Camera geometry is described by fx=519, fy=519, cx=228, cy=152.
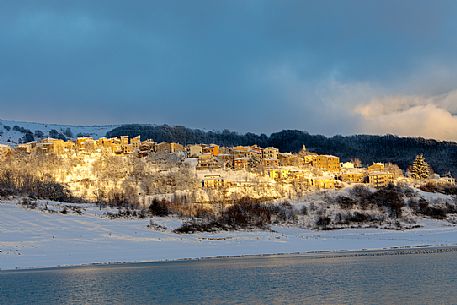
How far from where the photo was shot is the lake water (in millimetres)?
22812

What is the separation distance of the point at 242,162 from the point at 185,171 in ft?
70.1

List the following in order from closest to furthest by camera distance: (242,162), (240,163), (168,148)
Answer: (240,163), (242,162), (168,148)

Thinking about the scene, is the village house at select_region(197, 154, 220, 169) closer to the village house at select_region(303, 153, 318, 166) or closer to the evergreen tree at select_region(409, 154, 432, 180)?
the village house at select_region(303, 153, 318, 166)

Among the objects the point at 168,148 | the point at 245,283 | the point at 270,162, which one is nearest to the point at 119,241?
the point at 245,283

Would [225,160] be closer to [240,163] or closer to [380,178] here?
[240,163]

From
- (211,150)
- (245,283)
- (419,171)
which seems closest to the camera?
(245,283)

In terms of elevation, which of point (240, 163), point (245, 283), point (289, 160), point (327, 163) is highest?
point (289, 160)

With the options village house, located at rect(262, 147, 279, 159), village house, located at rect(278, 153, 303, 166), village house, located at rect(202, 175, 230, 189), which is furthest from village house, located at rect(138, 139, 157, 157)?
village house, located at rect(278, 153, 303, 166)

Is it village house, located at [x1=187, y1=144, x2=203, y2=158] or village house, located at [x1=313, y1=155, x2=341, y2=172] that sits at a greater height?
village house, located at [x1=187, y1=144, x2=203, y2=158]

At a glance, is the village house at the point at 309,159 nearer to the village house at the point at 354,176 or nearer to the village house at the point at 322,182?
the village house at the point at 354,176

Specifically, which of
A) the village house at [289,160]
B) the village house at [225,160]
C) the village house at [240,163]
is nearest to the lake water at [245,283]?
the village house at [240,163]

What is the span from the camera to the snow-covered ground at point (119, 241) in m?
40.5

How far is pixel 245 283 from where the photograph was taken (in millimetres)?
27703

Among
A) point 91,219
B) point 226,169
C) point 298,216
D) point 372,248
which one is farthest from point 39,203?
point 226,169
